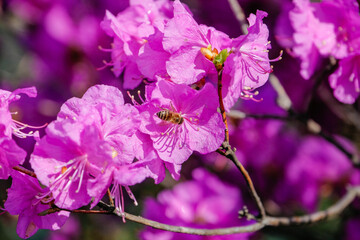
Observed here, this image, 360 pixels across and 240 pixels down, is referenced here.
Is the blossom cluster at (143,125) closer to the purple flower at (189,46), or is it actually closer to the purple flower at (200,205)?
the purple flower at (189,46)

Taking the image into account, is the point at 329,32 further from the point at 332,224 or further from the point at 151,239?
the point at 332,224

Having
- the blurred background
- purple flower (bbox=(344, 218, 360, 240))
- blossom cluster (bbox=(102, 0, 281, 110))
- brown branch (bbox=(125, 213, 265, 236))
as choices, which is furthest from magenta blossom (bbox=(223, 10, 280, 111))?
purple flower (bbox=(344, 218, 360, 240))

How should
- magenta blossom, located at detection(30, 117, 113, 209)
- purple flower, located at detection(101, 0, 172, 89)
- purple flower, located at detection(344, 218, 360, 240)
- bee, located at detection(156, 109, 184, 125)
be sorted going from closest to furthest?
magenta blossom, located at detection(30, 117, 113, 209) → bee, located at detection(156, 109, 184, 125) → purple flower, located at detection(101, 0, 172, 89) → purple flower, located at detection(344, 218, 360, 240)

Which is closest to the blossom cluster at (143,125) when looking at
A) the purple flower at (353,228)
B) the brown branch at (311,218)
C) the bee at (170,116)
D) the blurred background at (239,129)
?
the bee at (170,116)

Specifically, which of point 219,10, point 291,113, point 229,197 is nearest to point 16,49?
point 219,10

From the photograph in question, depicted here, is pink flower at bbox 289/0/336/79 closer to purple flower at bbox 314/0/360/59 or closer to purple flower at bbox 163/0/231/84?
purple flower at bbox 314/0/360/59

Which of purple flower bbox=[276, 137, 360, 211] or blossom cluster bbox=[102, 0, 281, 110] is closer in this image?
blossom cluster bbox=[102, 0, 281, 110]

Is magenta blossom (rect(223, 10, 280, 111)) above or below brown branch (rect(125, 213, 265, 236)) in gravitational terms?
above
